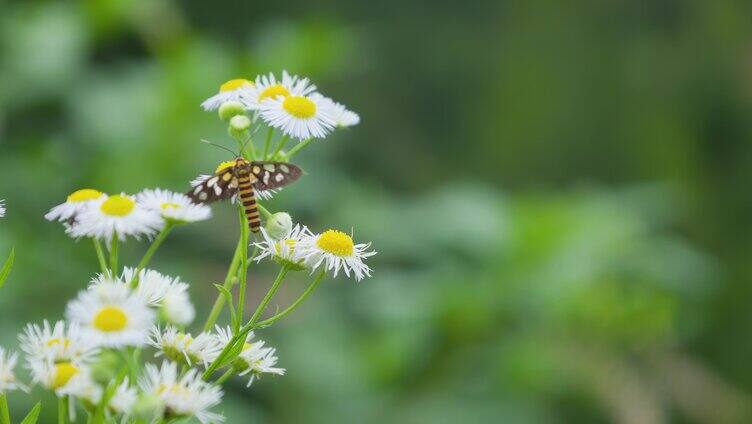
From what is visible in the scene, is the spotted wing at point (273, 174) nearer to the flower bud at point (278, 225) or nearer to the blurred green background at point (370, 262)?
the flower bud at point (278, 225)

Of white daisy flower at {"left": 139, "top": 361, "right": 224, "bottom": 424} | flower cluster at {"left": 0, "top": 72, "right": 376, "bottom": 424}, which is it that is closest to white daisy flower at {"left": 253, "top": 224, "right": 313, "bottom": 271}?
flower cluster at {"left": 0, "top": 72, "right": 376, "bottom": 424}

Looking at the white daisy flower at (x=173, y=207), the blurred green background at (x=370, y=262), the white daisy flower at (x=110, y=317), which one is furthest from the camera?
the blurred green background at (x=370, y=262)

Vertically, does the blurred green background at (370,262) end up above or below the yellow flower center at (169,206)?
above

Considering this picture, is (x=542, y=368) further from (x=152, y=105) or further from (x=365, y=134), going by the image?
(x=365, y=134)

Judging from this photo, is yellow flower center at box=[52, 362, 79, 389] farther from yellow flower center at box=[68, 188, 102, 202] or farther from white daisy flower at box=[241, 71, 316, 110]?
white daisy flower at box=[241, 71, 316, 110]

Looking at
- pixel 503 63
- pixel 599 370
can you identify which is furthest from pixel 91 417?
pixel 503 63

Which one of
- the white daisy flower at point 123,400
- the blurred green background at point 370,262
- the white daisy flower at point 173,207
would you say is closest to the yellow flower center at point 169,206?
the white daisy flower at point 173,207
